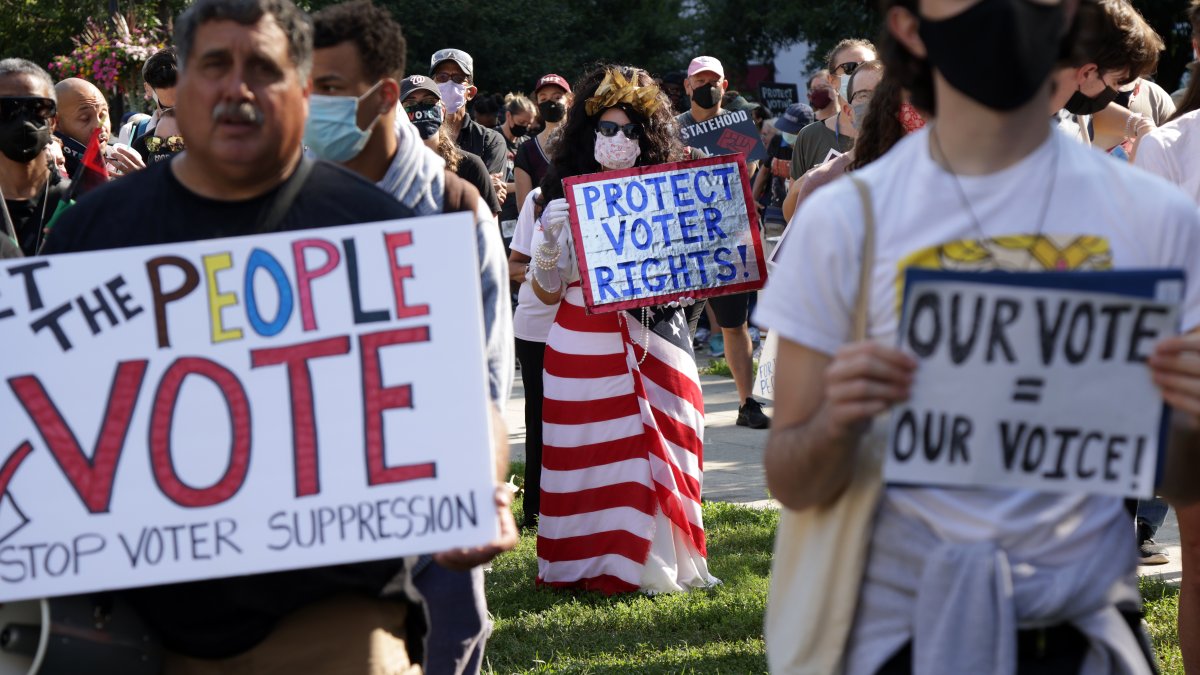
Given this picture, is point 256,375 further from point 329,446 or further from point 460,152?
point 460,152

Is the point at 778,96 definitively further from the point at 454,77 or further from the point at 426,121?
the point at 426,121

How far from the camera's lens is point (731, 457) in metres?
9.55

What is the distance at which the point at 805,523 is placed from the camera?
2.57m

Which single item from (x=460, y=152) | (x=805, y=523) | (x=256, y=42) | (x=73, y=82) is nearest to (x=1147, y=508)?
(x=460, y=152)

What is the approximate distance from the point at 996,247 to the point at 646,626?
4060 mm

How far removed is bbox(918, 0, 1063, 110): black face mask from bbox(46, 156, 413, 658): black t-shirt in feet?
3.86

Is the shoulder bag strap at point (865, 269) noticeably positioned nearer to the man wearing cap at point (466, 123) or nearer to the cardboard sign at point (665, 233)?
the cardboard sign at point (665, 233)

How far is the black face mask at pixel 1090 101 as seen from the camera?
4.98m

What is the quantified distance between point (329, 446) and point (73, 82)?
17.4 feet

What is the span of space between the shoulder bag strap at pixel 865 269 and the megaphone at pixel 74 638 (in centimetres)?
144

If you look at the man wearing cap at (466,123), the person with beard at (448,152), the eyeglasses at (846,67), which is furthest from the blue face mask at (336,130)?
the man wearing cap at (466,123)

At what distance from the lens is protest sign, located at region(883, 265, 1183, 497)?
2.29 m

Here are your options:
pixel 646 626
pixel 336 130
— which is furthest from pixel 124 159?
pixel 336 130

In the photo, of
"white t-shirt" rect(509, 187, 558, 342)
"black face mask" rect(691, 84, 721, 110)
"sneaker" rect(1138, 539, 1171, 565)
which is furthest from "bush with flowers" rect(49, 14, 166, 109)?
"sneaker" rect(1138, 539, 1171, 565)
